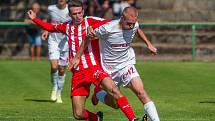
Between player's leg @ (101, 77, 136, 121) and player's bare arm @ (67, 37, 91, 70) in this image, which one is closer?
player's leg @ (101, 77, 136, 121)

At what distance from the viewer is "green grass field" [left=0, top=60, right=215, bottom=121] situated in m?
14.0

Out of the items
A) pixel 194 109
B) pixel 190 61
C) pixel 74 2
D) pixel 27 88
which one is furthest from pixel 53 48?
pixel 190 61

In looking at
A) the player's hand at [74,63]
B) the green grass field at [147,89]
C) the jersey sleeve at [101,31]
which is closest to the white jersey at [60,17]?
the green grass field at [147,89]

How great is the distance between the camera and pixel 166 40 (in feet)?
99.7

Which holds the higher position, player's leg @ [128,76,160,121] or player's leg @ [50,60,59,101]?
player's leg @ [128,76,160,121]

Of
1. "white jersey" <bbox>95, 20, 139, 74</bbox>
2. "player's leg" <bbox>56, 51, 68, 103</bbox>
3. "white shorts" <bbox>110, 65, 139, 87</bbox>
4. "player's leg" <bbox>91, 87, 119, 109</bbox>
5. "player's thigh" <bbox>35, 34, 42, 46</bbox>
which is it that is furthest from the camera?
"player's thigh" <bbox>35, 34, 42, 46</bbox>

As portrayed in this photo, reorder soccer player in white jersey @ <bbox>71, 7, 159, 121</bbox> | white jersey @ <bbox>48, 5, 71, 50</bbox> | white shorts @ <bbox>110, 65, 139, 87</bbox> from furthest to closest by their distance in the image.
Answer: white jersey @ <bbox>48, 5, 71, 50</bbox> < white shorts @ <bbox>110, 65, 139, 87</bbox> < soccer player in white jersey @ <bbox>71, 7, 159, 121</bbox>

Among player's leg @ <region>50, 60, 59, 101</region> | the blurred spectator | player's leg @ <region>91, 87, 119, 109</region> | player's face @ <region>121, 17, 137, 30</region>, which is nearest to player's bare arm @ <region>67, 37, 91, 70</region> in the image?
player's face @ <region>121, 17, 137, 30</region>

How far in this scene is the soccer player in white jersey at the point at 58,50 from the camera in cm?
1661

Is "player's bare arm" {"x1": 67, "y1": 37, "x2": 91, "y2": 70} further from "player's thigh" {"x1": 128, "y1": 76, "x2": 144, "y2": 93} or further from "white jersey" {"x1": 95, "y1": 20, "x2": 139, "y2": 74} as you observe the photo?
"player's thigh" {"x1": 128, "y1": 76, "x2": 144, "y2": 93}

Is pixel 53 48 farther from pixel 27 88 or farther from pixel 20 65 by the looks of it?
pixel 20 65

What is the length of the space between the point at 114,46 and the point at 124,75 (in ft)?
1.64

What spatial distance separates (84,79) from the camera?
11.8m

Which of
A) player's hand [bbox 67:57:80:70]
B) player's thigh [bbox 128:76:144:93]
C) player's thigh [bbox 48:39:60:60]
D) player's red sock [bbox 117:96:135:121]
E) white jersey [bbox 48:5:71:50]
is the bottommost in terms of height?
player's thigh [bbox 48:39:60:60]
